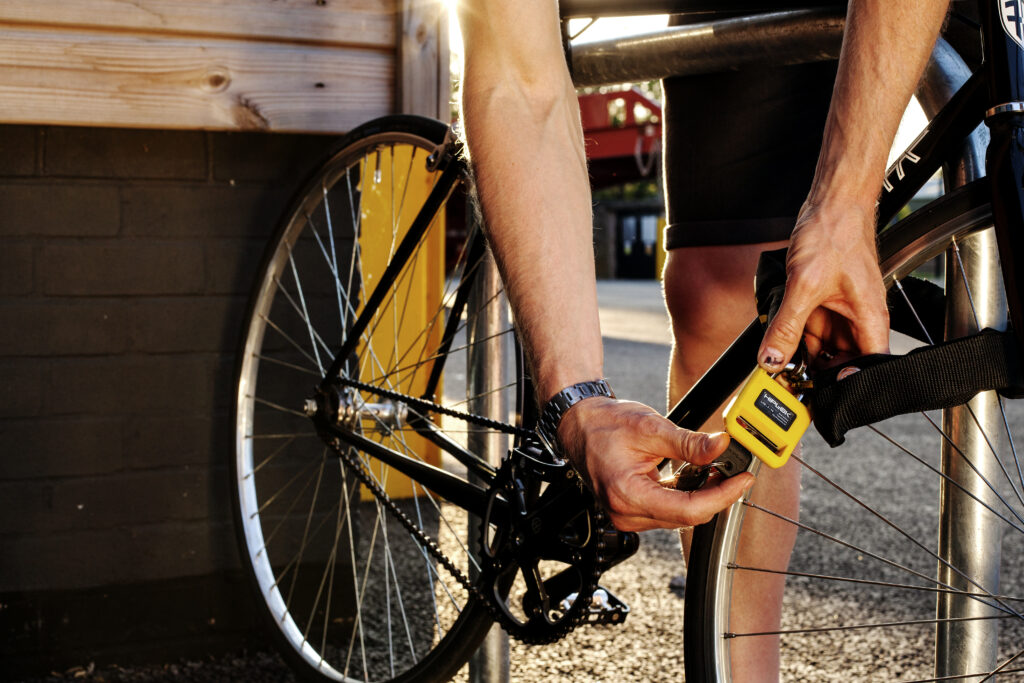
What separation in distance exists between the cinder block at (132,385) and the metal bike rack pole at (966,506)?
137 cm

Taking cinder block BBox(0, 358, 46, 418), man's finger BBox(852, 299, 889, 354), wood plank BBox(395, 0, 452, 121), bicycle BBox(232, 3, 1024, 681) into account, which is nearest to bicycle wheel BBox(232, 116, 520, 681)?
bicycle BBox(232, 3, 1024, 681)

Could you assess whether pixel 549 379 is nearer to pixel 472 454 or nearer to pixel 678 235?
pixel 472 454

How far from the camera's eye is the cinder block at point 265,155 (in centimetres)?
193

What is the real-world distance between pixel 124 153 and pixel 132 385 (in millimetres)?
436

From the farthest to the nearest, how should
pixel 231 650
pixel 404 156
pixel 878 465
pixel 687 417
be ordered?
pixel 878 465
pixel 231 650
pixel 404 156
pixel 687 417

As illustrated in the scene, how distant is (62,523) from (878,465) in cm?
257

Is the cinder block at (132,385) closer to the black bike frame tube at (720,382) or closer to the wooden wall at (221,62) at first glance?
the wooden wall at (221,62)

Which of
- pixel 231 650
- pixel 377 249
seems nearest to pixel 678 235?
pixel 377 249

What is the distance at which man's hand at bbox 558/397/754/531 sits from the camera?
0.84 meters

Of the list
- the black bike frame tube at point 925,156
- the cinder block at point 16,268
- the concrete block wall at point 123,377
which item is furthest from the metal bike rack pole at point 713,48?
the cinder block at point 16,268

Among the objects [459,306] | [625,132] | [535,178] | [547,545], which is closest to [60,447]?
[459,306]

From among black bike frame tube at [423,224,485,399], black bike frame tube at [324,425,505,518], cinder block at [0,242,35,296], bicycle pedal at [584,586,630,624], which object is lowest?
bicycle pedal at [584,586,630,624]

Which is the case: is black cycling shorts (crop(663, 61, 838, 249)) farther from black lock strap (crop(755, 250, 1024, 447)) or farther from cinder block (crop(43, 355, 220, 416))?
cinder block (crop(43, 355, 220, 416))

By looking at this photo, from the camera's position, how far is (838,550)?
2.49 meters
